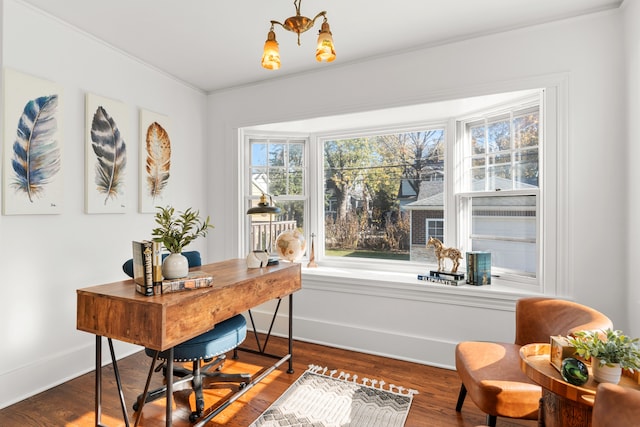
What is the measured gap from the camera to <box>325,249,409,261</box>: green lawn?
11.6ft

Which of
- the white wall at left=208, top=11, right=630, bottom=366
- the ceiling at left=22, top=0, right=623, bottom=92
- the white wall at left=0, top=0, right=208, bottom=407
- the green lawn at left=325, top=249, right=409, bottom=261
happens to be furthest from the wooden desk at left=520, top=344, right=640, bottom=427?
the white wall at left=0, top=0, right=208, bottom=407

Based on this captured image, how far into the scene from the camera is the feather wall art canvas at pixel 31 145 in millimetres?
2201

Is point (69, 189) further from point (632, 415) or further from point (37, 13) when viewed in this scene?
point (632, 415)

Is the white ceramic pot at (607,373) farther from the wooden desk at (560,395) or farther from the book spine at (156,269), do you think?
the book spine at (156,269)

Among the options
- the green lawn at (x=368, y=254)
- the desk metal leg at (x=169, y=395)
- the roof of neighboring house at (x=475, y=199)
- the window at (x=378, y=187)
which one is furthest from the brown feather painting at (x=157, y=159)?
the roof of neighboring house at (x=475, y=199)

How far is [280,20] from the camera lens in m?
2.53

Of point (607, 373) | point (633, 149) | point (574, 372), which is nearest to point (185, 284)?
point (574, 372)

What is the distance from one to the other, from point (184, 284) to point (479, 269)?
224 cm

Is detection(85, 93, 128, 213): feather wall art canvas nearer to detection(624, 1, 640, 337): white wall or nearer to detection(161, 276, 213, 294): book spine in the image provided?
detection(161, 276, 213, 294): book spine

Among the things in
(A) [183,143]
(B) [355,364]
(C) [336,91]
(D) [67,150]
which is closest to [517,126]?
(C) [336,91]

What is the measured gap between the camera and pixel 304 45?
2.86 m

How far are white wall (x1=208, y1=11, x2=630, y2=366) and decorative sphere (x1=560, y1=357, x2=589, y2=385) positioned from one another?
4.21 feet

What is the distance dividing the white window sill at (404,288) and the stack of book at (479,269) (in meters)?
0.06

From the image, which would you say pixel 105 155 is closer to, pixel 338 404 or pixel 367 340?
pixel 338 404
